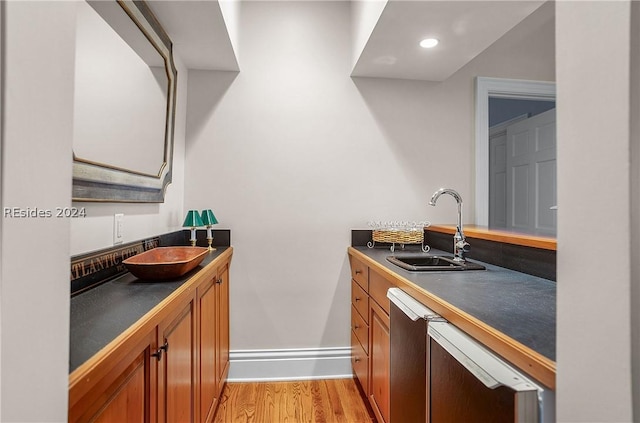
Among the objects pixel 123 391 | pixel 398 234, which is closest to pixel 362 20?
pixel 398 234

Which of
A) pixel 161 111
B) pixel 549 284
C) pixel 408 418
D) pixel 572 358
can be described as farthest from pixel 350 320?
pixel 572 358

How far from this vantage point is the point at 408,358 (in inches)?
48.0

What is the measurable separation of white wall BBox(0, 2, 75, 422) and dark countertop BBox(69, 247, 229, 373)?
0.13 m

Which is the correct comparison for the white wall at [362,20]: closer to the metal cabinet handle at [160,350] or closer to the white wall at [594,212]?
the white wall at [594,212]

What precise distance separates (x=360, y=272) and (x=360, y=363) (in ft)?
1.83

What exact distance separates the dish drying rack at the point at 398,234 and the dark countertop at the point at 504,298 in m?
0.59

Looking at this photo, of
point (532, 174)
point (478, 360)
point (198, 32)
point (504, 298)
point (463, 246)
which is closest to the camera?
point (478, 360)

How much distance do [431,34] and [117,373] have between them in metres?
2.01

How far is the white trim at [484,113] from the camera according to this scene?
262 cm

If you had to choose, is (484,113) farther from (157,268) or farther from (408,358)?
(157,268)

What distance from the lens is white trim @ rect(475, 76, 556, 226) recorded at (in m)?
2.62

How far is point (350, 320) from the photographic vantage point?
98.3 inches

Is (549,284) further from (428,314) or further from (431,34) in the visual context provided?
(431,34)

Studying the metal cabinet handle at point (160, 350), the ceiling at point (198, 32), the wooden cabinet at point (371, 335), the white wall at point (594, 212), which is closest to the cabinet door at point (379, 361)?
the wooden cabinet at point (371, 335)
